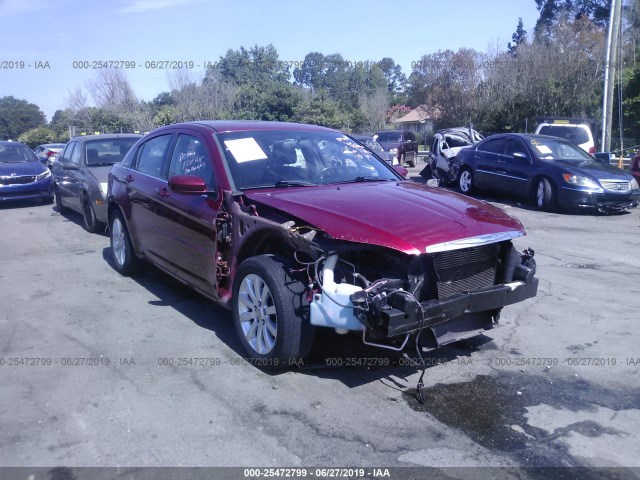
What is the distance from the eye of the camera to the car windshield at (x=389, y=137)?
86.8 feet

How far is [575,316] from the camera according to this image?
578 centimetres

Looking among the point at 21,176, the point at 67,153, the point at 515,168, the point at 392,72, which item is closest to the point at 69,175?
the point at 67,153

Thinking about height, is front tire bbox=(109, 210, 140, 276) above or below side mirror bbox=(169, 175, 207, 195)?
below

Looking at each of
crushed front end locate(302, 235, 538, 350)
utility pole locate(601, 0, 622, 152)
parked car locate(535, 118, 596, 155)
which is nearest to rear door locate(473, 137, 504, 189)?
parked car locate(535, 118, 596, 155)

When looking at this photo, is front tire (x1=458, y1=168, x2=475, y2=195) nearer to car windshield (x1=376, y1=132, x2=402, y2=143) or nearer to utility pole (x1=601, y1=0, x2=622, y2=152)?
utility pole (x1=601, y1=0, x2=622, y2=152)

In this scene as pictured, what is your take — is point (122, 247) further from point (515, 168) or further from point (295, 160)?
point (515, 168)

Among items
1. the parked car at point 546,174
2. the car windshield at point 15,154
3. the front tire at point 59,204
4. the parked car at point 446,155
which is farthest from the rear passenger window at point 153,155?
the parked car at point 446,155

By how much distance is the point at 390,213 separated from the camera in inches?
168

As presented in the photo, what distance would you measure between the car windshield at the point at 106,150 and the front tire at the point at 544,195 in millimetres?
8054

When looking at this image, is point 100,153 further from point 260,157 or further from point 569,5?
point 569,5

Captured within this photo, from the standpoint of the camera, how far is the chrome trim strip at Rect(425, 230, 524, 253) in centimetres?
391

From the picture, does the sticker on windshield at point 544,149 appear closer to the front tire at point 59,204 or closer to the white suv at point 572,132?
the white suv at point 572,132

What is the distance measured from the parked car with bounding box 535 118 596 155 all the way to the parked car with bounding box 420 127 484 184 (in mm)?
2009

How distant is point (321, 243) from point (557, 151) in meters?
10.2
